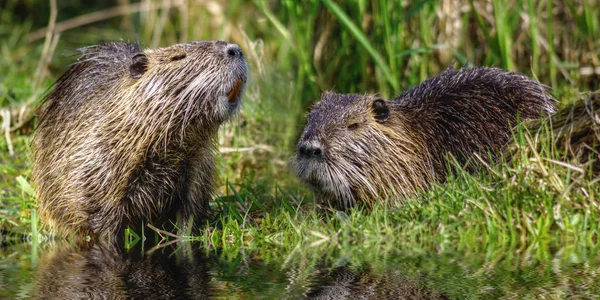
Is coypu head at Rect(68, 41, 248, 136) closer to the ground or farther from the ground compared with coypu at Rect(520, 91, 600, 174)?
farther from the ground

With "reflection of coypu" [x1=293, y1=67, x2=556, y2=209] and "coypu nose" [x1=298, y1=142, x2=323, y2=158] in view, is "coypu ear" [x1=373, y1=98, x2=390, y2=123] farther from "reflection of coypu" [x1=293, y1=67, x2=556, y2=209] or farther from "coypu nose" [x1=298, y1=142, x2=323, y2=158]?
"coypu nose" [x1=298, y1=142, x2=323, y2=158]

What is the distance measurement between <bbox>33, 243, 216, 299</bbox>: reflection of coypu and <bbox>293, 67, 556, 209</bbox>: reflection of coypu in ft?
2.67

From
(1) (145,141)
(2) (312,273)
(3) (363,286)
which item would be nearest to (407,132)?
(1) (145,141)

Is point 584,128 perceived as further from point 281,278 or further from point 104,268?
point 104,268

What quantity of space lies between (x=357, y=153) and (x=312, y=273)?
4.19ft

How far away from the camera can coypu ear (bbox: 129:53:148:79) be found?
422 cm

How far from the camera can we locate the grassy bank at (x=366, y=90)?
3547 mm

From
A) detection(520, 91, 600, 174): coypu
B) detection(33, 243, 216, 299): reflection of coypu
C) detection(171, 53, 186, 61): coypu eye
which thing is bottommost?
detection(33, 243, 216, 299): reflection of coypu

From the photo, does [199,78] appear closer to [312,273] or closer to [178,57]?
[178,57]

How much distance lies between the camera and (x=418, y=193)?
4199mm

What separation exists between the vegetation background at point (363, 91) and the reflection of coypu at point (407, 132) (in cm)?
22

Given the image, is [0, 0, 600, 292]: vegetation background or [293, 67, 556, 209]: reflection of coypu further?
[293, 67, 556, 209]: reflection of coypu

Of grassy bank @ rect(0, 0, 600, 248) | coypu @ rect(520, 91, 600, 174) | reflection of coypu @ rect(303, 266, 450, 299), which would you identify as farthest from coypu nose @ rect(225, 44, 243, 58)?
reflection of coypu @ rect(303, 266, 450, 299)

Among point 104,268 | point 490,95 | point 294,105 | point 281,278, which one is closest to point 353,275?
point 281,278
